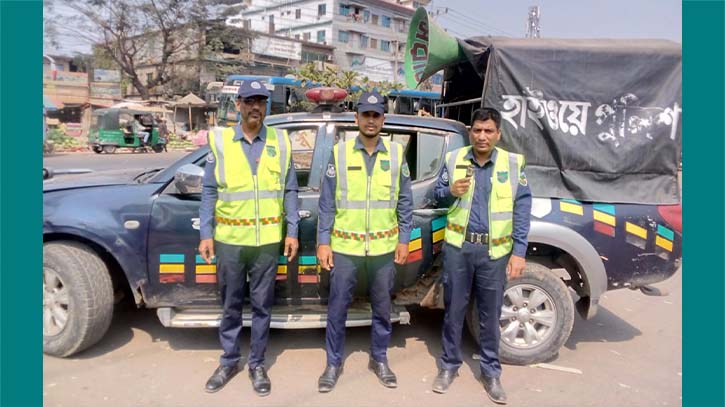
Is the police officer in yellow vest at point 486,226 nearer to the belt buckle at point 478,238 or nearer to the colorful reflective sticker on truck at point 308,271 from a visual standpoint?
the belt buckle at point 478,238

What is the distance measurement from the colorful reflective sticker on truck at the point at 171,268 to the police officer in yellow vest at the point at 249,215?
39cm

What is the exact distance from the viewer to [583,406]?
324 centimetres

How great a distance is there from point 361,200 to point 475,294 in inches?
40.1

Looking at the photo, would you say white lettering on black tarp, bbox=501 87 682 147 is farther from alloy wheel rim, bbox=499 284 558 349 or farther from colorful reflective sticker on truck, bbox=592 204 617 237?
alloy wheel rim, bbox=499 284 558 349

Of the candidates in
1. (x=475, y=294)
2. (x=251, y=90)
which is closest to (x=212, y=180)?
(x=251, y=90)

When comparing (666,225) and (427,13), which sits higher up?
(427,13)

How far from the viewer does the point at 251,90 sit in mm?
3100

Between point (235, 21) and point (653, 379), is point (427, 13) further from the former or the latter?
point (235, 21)

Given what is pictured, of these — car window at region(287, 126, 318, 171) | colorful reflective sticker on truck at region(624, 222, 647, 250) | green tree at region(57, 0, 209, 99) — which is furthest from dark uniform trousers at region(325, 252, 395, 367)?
green tree at region(57, 0, 209, 99)

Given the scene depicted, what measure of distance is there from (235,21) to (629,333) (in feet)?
129

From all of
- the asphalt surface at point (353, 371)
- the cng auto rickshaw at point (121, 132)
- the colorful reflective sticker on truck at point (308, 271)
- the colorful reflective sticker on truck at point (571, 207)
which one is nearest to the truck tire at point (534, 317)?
the asphalt surface at point (353, 371)

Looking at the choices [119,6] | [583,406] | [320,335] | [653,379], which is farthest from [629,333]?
[119,6]

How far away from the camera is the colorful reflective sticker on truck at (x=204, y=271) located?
3.48 meters

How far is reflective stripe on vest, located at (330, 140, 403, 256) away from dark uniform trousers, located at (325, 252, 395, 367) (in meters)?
0.09
